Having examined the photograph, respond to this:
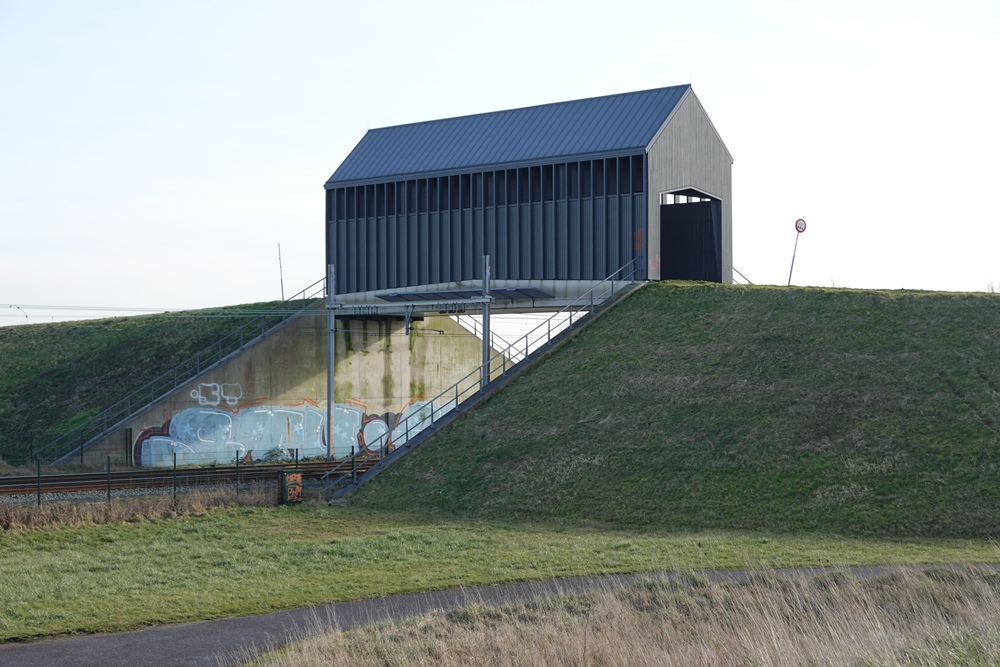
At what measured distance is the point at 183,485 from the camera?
118ft

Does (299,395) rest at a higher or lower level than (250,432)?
higher

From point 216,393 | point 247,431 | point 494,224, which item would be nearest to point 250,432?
point 247,431

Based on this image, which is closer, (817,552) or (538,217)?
(817,552)

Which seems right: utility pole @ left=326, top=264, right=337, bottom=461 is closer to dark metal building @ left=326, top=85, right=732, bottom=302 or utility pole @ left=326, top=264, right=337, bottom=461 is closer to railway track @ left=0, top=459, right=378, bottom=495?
dark metal building @ left=326, top=85, right=732, bottom=302

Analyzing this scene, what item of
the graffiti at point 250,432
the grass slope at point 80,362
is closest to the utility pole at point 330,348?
the graffiti at point 250,432

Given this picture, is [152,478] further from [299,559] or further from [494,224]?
[494,224]

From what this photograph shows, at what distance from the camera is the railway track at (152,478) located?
33.3 m

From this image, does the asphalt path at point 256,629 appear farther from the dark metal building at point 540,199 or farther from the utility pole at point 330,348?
the utility pole at point 330,348

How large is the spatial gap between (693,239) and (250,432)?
21283 millimetres

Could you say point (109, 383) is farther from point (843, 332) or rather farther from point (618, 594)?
point (618, 594)

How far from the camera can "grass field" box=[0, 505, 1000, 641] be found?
19.8 m

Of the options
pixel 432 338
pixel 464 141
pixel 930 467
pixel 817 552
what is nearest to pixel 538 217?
pixel 464 141

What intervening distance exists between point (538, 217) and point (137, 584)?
2778cm

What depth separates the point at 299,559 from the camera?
24.4 m
